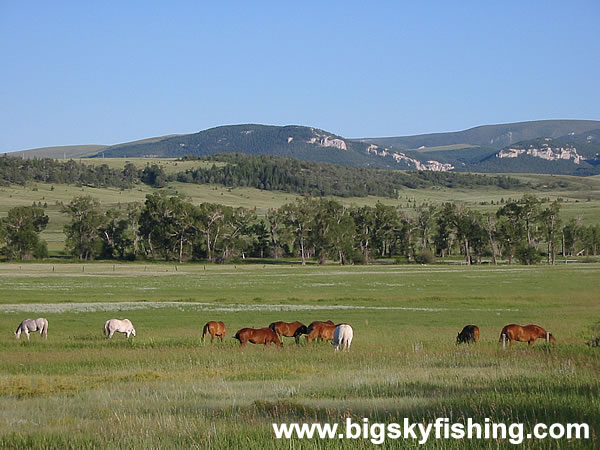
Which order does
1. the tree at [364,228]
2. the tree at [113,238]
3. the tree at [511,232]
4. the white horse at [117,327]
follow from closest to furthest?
the white horse at [117,327] < the tree at [511,232] < the tree at [113,238] < the tree at [364,228]

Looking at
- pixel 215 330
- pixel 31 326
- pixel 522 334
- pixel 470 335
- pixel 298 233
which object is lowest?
pixel 298 233

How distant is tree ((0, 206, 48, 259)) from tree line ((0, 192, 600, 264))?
0.47 ft

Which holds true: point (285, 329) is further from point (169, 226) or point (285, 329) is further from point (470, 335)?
point (169, 226)

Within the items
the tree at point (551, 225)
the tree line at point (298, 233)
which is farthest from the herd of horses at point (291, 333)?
the tree at point (551, 225)

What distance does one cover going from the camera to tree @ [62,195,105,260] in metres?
116

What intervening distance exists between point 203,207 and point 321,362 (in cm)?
10221

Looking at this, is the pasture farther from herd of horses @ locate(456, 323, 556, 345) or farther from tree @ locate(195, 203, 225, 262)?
tree @ locate(195, 203, 225, 262)

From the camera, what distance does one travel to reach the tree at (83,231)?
11612 centimetres

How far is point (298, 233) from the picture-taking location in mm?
118562

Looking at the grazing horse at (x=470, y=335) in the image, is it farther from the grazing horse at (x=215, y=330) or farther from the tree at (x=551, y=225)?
the tree at (x=551, y=225)

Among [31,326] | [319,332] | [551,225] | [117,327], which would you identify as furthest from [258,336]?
[551,225]

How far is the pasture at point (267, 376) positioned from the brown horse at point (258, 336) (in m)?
0.36

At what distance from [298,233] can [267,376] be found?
102176 millimetres

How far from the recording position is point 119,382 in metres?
15.6
